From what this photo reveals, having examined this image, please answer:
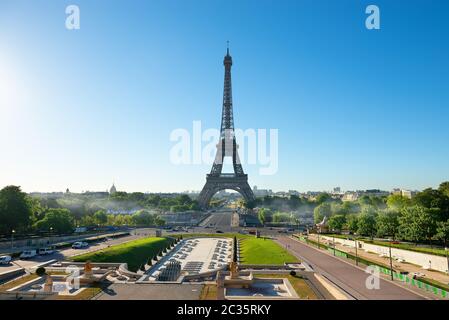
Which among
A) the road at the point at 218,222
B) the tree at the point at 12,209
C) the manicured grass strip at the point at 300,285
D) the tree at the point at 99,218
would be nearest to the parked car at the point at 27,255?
the tree at the point at 12,209

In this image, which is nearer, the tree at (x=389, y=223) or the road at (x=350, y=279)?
the road at (x=350, y=279)

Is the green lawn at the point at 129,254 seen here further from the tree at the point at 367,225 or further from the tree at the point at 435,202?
the tree at the point at 435,202

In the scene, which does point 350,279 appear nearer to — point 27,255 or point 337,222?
point 27,255


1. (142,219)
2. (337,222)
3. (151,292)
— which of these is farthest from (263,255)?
(142,219)

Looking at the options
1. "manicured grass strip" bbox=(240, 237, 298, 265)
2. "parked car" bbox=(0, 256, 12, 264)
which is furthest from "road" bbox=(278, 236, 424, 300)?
"parked car" bbox=(0, 256, 12, 264)

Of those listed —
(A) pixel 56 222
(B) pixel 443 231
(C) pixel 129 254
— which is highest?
(B) pixel 443 231
